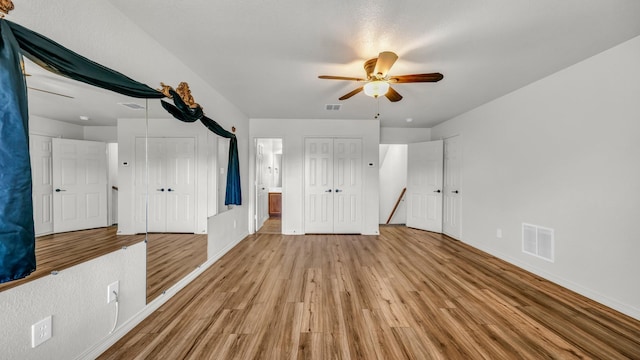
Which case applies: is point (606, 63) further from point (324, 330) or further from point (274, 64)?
point (324, 330)

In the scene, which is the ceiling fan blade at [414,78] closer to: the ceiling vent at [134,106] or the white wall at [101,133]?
the ceiling vent at [134,106]

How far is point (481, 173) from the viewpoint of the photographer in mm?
3814

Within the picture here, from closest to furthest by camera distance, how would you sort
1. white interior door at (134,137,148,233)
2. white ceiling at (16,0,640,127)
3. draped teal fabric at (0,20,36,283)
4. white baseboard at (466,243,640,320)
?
draped teal fabric at (0,20,36,283)
white ceiling at (16,0,640,127)
white interior door at (134,137,148,233)
white baseboard at (466,243,640,320)

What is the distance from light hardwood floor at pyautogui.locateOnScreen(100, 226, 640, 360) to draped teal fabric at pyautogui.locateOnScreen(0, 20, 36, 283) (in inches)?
38.4

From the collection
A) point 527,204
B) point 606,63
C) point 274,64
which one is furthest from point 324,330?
point 606,63

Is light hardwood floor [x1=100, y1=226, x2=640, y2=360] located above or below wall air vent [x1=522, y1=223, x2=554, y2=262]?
below

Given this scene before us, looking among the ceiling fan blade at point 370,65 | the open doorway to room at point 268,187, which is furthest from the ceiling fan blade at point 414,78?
the open doorway to room at point 268,187

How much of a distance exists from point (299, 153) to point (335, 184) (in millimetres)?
1041

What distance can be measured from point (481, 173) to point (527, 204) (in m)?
0.92

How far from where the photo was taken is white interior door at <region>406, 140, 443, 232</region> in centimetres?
492

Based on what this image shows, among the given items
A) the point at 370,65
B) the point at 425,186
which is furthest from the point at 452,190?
the point at 370,65

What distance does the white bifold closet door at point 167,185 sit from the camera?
191 cm

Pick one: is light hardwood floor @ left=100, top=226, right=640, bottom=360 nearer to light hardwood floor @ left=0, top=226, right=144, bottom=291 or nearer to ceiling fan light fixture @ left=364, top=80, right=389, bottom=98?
light hardwood floor @ left=0, top=226, right=144, bottom=291

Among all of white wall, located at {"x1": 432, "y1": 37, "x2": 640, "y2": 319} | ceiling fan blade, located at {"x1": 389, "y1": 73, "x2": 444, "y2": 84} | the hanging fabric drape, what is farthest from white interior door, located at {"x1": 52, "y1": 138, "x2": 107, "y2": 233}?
white wall, located at {"x1": 432, "y1": 37, "x2": 640, "y2": 319}
